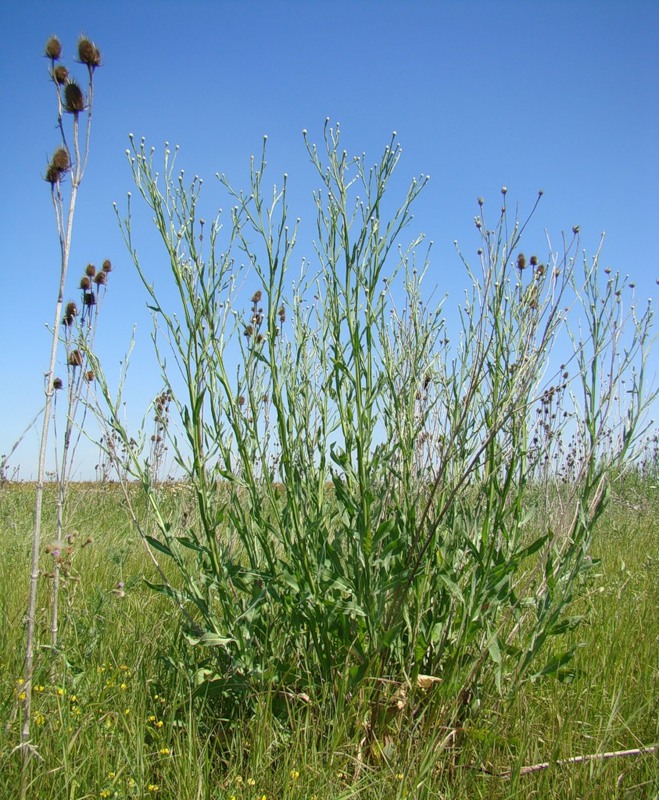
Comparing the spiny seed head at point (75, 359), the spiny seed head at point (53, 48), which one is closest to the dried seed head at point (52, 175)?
the spiny seed head at point (53, 48)

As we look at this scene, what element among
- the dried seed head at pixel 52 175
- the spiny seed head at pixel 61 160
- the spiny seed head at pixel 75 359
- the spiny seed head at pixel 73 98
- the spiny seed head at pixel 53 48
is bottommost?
the spiny seed head at pixel 75 359

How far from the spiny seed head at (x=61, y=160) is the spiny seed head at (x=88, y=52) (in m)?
0.30

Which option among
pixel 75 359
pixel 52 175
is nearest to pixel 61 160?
pixel 52 175

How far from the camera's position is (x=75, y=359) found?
2.96 metres

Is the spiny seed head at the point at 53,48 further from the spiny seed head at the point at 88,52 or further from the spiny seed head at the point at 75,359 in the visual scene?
the spiny seed head at the point at 75,359

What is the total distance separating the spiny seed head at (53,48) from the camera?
2.13 metres

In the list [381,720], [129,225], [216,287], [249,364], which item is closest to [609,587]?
[381,720]

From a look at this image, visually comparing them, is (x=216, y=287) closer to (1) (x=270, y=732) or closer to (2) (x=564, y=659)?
(1) (x=270, y=732)

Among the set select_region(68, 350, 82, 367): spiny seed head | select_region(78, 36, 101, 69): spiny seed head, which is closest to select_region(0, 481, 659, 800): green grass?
select_region(68, 350, 82, 367): spiny seed head

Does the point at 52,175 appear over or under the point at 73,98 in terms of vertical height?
under

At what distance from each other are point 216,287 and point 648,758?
208 centimetres

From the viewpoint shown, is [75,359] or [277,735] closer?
[277,735]

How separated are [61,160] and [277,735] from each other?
2.00 m

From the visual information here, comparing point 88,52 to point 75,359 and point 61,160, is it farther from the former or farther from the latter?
point 75,359
